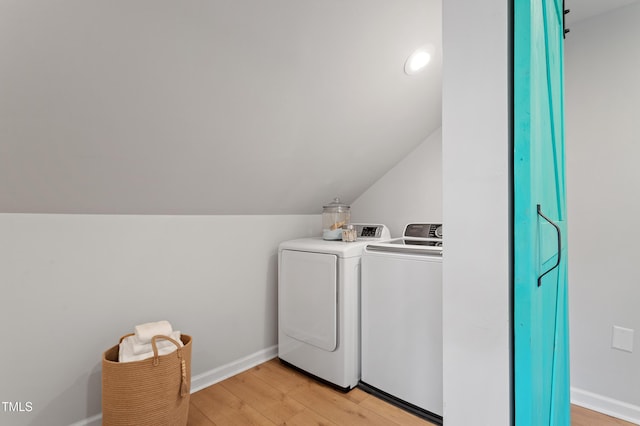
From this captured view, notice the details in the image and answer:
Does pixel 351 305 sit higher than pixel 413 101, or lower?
lower

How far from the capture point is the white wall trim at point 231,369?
195 centimetres

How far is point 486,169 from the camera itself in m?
0.81

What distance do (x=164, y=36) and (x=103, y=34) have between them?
0.19 meters

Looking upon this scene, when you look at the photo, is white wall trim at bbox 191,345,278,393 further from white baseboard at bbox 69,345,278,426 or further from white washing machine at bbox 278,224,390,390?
white washing machine at bbox 278,224,390,390

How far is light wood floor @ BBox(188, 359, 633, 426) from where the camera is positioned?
1672 millimetres

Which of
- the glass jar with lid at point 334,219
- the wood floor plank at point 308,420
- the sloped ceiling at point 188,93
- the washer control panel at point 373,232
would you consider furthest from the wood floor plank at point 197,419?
the washer control panel at point 373,232

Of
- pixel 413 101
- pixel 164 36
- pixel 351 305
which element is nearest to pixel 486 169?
pixel 164 36

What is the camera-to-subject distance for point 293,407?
179 cm

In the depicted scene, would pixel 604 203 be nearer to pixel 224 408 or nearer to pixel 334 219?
pixel 334 219

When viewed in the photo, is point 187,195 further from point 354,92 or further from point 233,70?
point 354,92

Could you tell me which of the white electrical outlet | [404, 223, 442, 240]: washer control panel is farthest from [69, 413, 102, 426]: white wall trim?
the white electrical outlet

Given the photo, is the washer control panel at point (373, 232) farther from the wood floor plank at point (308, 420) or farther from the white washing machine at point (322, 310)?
the wood floor plank at point (308, 420)

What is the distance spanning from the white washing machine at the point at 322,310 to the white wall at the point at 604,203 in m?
1.31

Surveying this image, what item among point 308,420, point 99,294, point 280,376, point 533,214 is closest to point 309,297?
point 280,376
